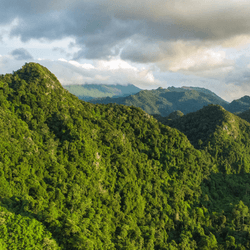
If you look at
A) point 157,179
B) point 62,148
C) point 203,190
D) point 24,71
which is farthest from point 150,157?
point 24,71

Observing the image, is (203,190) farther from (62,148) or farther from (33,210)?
(33,210)

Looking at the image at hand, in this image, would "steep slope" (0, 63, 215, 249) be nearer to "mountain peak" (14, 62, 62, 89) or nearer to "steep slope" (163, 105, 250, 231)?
"mountain peak" (14, 62, 62, 89)

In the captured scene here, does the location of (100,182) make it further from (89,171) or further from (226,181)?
(226,181)

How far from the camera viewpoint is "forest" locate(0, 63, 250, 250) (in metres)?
72.9

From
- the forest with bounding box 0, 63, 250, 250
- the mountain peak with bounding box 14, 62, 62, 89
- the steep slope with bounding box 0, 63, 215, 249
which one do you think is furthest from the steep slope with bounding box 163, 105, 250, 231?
the mountain peak with bounding box 14, 62, 62, 89

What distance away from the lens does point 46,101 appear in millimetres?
124188

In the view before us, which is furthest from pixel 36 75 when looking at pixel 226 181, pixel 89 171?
pixel 226 181

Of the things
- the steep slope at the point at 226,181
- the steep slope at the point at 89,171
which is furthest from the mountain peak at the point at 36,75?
the steep slope at the point at 226,181

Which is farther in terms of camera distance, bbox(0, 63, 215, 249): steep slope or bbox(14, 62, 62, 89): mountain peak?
bbox(14, 62, 62, 89): mountain peak

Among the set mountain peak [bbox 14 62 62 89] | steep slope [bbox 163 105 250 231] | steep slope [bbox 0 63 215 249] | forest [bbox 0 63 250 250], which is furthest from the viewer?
steep slope [bbox 163 105 250 231]

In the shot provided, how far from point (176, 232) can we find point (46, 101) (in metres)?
113

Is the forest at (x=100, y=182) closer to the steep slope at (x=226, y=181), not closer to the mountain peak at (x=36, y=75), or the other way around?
the mountain peak at (x=36, y=75)

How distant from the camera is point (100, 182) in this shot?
10975 centimetres

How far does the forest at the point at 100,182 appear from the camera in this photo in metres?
72.9
